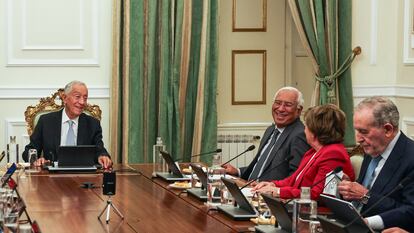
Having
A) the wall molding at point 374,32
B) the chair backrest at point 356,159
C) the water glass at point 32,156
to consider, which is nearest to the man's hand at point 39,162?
the water glass at point 32,156

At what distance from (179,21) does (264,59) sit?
97 centimetres

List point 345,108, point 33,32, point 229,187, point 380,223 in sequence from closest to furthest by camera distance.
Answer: point 380,223 < point 229,187 < point 33,32 < point 345,108

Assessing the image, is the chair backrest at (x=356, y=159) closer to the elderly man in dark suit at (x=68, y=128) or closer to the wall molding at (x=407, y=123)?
the elderly man in dark suit at (x=68, y=128)

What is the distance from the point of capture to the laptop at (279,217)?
127 inches

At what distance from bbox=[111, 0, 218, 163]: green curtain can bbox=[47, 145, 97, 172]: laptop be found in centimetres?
150

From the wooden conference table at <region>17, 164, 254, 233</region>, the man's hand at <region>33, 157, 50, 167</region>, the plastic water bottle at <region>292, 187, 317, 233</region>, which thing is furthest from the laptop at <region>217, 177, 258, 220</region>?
the man's hand at <region>33, 157, 50, 167</region>

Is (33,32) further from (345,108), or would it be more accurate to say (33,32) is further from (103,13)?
(345,108)

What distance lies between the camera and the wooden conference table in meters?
3.58

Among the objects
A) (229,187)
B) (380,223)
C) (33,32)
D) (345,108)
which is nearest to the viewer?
(380,223)

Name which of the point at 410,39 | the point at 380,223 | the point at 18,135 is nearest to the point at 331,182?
the point at 380,223

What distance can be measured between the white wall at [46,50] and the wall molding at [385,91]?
6.96ft

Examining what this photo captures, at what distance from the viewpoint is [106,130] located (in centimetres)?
689

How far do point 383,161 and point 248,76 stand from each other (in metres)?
3.56

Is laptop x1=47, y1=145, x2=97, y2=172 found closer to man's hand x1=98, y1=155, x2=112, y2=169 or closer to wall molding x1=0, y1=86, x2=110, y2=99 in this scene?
man's hand x1=98, y1=155, x2=112, y2=169
